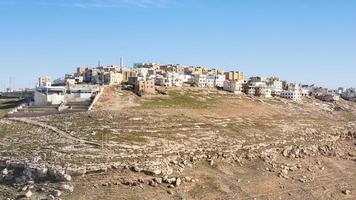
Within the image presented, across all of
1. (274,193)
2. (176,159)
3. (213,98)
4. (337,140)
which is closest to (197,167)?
(176,159)

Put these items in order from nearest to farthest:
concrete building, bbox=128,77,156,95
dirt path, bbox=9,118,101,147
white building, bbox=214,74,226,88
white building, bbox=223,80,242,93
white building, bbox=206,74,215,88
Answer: dirt path, bbox=9,118,101,147 < concrete building, bbox=128,77,156,95 < white building, bbox=223,80,242,93 < white building, bbox=206,74,215,88 < white building, bbox=214,74,226,88

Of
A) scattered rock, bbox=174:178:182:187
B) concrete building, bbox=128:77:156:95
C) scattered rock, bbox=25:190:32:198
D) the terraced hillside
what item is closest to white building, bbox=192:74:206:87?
concrete building, bbox=128:77:156:95

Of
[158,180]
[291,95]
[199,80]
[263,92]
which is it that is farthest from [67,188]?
[291,95]

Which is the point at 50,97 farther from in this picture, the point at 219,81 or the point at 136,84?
the point at 219,81

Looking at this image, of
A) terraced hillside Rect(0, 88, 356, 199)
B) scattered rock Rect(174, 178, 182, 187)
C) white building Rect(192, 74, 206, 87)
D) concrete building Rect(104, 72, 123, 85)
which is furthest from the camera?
white building Rect(192, 74, 206, 87)

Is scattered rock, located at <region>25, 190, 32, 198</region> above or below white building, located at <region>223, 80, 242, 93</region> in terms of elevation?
below

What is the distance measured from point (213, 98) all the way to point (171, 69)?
53.6 m

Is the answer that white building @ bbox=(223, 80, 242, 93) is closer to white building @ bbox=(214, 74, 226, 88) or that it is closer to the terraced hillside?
white building @ bbox=(214, 74, 226, 88)

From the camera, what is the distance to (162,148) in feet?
208

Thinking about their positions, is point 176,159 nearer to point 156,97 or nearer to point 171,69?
point 156,97

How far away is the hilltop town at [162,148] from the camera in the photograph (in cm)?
5272

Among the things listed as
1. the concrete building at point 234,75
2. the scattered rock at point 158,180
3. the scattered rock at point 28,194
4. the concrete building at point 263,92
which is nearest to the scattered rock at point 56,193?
the scattered rock at point 28,194

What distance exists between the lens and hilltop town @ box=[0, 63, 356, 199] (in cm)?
5272

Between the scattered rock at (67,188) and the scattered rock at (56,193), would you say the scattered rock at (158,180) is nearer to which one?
the scattered rock at (67,188)
